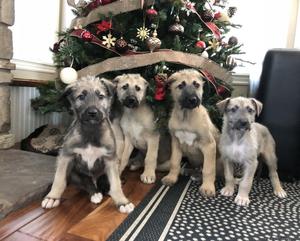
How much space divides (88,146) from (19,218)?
529 mm

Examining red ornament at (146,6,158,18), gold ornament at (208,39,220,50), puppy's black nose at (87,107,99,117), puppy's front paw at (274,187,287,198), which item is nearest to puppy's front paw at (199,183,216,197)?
puppy's front paw at (274,187,287,198)

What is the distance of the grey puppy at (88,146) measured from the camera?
1819mm

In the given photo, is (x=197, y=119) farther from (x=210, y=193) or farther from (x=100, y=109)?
(x=100, y=109)

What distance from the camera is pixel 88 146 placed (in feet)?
6.02

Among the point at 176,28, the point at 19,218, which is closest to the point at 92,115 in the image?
the point at 19,218

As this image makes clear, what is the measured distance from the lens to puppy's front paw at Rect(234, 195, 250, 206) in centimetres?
202

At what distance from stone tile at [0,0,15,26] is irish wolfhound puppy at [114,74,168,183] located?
1.11 metres

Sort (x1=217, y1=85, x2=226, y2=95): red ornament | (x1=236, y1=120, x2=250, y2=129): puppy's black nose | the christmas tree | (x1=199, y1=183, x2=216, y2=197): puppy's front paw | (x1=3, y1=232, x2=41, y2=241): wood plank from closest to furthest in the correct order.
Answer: (x1=3, y1=232, x2=41, y2=241): wood plank, (x1=236, y1=120, x2=250, y2=129): puppy's black nose, (x1=199, y1=183, x2=216, y2=197): puppy's front paw, the christmas tree, (x1=217, y1=85, x2=226, y2=95): red ornament

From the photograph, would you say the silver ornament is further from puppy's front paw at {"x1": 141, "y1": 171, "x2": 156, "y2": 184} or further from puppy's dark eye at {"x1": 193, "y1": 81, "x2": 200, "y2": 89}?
puppy's front paw at {"x1": 141, "y1": 171, "x2": 156, "y2": 184}

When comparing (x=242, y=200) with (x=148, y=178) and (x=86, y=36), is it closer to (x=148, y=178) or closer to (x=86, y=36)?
(x=148, y=178)

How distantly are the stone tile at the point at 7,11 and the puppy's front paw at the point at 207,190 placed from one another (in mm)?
2066

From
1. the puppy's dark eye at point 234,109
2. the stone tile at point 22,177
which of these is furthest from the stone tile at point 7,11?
the puppy's dark eye at point 234,109

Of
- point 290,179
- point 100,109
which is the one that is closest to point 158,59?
point 100,109

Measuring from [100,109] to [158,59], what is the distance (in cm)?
83
